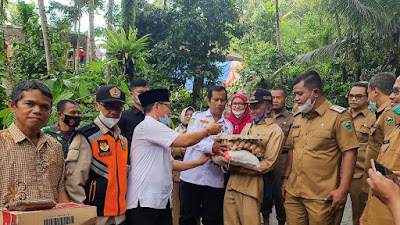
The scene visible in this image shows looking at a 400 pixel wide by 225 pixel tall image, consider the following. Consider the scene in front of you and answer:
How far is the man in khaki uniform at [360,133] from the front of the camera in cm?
457

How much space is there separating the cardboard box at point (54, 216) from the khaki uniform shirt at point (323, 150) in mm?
2372

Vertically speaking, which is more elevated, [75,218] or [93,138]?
[93,138]

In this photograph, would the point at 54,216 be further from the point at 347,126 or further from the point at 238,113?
the point at 238,113

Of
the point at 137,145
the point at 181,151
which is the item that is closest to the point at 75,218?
the point at 137,145

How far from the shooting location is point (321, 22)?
21062 mm

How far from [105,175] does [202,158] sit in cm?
119

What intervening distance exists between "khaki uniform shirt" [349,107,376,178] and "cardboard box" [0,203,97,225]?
371cm

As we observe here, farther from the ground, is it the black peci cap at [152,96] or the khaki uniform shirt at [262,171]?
the black peci cap at [152,96]

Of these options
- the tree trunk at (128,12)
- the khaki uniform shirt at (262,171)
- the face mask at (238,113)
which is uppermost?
the tree trunk at (128,12)

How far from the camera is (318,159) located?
3.62m

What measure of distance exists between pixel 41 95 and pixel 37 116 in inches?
6.0

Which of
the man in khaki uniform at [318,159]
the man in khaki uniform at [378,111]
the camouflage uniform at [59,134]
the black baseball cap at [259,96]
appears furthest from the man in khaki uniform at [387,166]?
the camouflage uniform at [59,134]

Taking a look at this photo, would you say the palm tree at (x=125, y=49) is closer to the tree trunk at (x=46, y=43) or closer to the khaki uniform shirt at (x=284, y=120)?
the tree trunk at (x=46, y=43)

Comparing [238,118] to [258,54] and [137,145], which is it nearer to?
[137,145]
